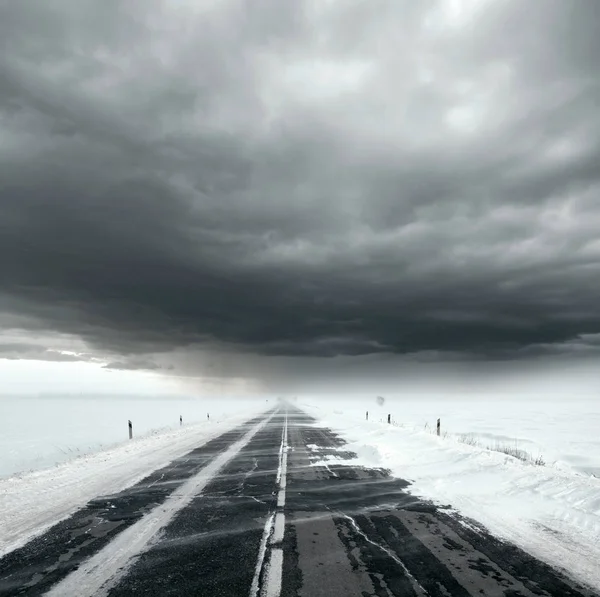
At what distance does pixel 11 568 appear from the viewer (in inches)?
200

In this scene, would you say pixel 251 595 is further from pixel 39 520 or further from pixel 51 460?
pixel 51 460

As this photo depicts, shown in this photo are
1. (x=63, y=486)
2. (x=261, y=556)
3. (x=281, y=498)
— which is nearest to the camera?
(x=261, y=556)

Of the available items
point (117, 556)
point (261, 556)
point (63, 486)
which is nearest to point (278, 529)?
point (261, 556)

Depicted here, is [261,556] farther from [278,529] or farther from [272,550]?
[278,529]

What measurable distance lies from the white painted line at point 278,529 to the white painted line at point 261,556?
85 mm

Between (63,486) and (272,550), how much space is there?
22.8 ft

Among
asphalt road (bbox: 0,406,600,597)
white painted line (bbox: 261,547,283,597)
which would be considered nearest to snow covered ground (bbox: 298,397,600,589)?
asphalt road (bbox: 0,406,600,597)

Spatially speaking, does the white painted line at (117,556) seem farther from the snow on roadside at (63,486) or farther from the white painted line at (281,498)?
the white painted line at (281,498)

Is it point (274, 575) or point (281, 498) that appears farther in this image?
point (281, 498)

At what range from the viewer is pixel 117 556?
17.8 feet

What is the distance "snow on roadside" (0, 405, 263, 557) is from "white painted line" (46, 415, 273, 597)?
141cm

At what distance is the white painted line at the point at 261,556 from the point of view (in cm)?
448

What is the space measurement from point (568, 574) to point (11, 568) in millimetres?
6606

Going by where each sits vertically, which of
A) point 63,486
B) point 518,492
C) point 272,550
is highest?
point 272,550
